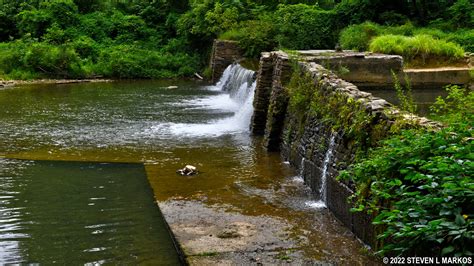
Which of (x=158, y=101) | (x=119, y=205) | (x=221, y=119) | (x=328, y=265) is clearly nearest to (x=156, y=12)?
(x=158, y=101)

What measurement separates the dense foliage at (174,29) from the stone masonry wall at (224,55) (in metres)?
0.47

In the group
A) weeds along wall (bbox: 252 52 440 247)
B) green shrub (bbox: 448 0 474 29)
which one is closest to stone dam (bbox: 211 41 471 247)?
weeds along wall (bbox: 252 52 440 247)

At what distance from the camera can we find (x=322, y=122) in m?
8.41

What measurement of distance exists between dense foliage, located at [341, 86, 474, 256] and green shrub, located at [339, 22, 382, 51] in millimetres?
9670

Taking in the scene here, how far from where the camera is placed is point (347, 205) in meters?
6.71

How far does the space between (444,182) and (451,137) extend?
35.0 inches

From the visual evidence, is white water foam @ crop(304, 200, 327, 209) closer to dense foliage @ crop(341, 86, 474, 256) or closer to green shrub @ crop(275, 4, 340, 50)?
dense foliage @ crop(341, 86, 474, 256)

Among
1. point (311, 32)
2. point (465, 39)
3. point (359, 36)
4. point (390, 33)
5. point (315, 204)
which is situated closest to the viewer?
point (315, 204)

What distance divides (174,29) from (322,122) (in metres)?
22.9

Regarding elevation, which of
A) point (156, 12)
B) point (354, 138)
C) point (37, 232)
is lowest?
point (37, 232)

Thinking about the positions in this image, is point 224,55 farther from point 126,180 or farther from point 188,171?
point 126,180

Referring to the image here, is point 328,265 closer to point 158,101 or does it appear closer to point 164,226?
point 164,226

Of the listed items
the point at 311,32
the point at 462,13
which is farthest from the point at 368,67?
the point at 311,32

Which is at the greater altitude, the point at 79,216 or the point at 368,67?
the point at 368,67
